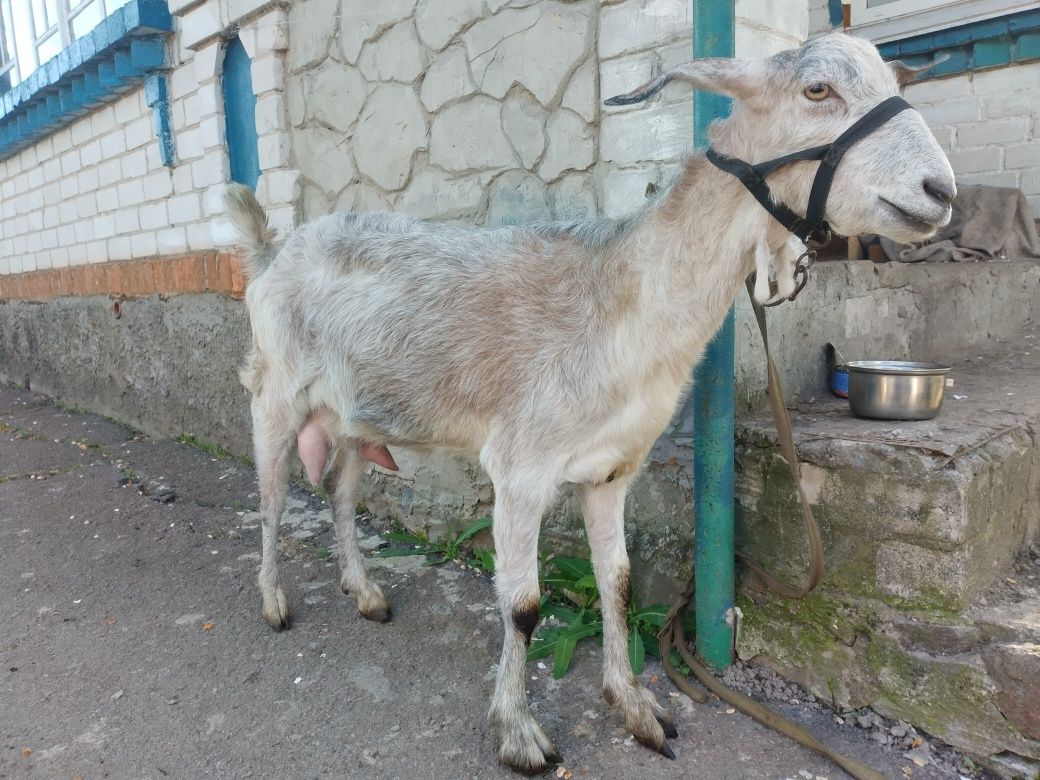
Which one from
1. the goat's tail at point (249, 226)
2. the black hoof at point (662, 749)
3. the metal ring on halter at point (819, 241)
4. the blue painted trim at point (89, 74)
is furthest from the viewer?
the blue painted trim at point (89, 74)

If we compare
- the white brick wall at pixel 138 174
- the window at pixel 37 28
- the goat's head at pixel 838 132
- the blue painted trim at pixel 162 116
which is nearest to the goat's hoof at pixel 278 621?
the white brick wall at pixel 138 174

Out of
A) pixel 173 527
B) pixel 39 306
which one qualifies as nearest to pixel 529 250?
pixel 173 527

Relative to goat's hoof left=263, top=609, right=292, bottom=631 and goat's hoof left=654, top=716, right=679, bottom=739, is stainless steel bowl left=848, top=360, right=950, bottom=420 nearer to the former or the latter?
goat's hoof left=654, top=716, right=679, bottom=739

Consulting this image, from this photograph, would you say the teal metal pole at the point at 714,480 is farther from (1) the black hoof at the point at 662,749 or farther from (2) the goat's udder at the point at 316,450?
(2) the goat's udder at the point at 316,450

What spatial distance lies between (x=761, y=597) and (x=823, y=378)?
1002 mm

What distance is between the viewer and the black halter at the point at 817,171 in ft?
5.41

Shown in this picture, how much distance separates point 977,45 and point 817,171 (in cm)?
429

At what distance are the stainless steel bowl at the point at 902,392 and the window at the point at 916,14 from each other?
3517 mm

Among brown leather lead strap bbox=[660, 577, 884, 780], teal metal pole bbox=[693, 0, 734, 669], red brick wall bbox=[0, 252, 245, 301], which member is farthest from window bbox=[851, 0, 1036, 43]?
red brick wall bbox=[0, 252, 245, 301]

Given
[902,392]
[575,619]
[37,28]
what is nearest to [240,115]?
[575,619]

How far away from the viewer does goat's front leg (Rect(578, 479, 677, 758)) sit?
2344 millimetres

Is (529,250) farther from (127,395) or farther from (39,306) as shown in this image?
(39,306)

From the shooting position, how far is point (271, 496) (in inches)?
122

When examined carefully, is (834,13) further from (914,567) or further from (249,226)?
(914,567)
